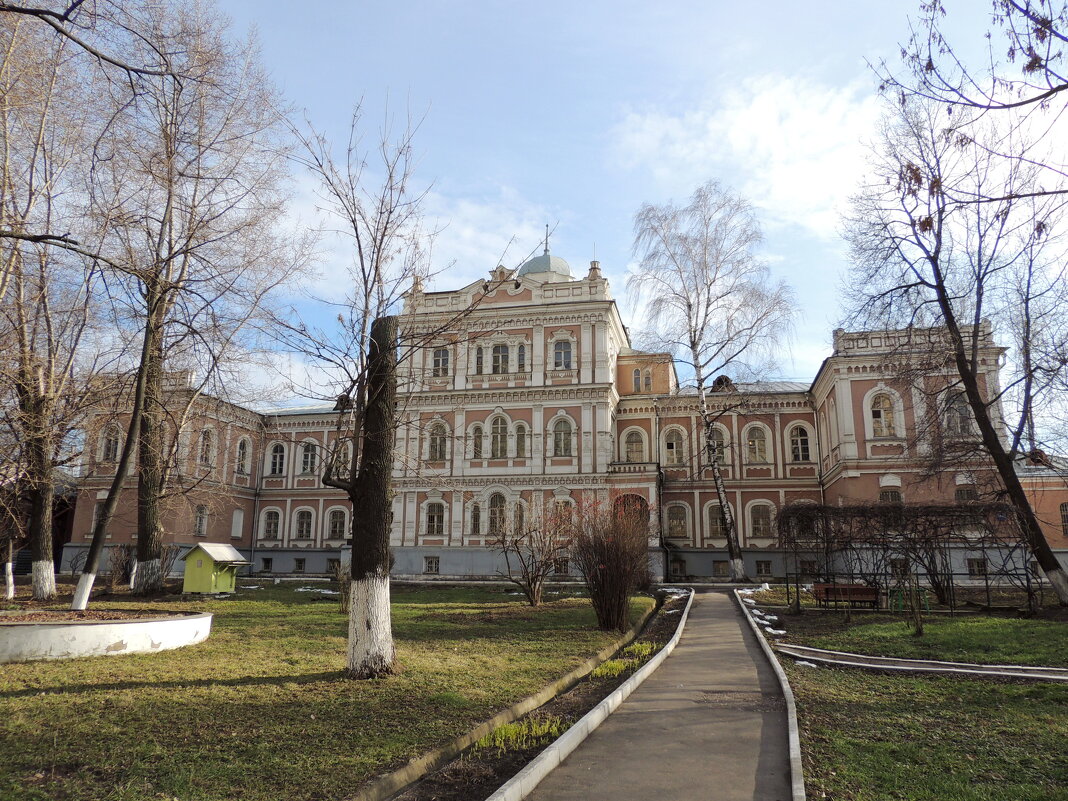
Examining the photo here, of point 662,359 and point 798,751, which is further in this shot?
point 662,359

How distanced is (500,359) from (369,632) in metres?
25.9

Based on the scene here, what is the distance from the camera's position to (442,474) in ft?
106

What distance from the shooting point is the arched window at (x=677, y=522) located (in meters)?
33.0

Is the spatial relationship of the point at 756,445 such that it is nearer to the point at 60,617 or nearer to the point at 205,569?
the point at 205,569

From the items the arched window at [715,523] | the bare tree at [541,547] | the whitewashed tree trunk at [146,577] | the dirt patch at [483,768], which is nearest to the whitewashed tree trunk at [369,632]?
the dirt patch at [483,768]

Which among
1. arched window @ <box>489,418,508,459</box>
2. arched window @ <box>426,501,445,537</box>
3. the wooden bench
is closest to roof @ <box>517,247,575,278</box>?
arched window @ <box>489,418,508,459</box>

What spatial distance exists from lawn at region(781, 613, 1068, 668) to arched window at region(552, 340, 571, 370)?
1887 cm

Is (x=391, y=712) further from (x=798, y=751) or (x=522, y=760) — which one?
(x=798, y=751)

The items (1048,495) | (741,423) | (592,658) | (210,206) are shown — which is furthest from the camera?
(741,423)

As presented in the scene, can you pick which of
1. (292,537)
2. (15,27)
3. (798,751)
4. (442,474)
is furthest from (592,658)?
(292,537)

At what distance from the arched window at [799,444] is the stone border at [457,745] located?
1041 inches

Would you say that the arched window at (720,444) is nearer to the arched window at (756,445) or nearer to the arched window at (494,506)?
the arched window at (756,445)

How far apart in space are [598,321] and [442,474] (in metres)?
9.91

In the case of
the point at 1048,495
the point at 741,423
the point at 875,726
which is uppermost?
the point at 741,423
